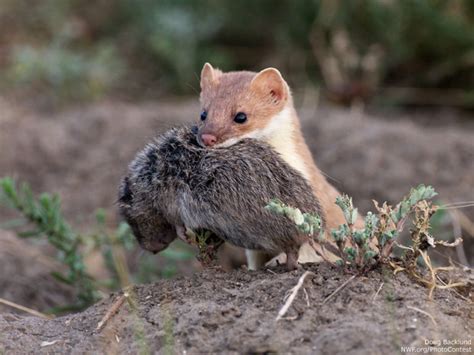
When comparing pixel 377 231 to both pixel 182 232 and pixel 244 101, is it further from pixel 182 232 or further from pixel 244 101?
pixel 244 101

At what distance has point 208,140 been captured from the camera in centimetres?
410

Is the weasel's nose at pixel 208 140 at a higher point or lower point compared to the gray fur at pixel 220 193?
higher

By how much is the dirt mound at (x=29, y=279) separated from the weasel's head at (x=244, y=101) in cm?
179

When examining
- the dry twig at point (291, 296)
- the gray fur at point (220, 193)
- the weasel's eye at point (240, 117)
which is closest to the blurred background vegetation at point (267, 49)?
the weasel's eye at point (240, 117)

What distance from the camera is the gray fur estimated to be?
363 centimetres

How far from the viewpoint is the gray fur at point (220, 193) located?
3.63m

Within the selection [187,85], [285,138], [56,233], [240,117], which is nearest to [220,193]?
[285,138]

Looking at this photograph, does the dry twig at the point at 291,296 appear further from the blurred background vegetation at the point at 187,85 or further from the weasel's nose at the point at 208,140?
the blurred background vegetation at the point at 187,85

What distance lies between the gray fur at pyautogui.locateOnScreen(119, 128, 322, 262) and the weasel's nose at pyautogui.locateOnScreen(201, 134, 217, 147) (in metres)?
0.08

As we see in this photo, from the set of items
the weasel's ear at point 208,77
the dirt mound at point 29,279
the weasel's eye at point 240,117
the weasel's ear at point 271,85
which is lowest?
the dirt mound at point 29,279

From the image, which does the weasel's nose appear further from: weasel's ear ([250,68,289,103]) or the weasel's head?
weasel's ear ([250,68,289,103])

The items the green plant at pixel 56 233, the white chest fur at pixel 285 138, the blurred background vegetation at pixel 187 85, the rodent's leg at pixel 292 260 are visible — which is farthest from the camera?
the blurred background vegetation at pixel 187 85

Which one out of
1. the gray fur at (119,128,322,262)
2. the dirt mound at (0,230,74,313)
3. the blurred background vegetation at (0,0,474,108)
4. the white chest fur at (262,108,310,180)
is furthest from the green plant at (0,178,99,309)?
the blurred background vegetation at (0,0,474,108)

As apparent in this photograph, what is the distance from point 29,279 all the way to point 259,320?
3.26 metres
